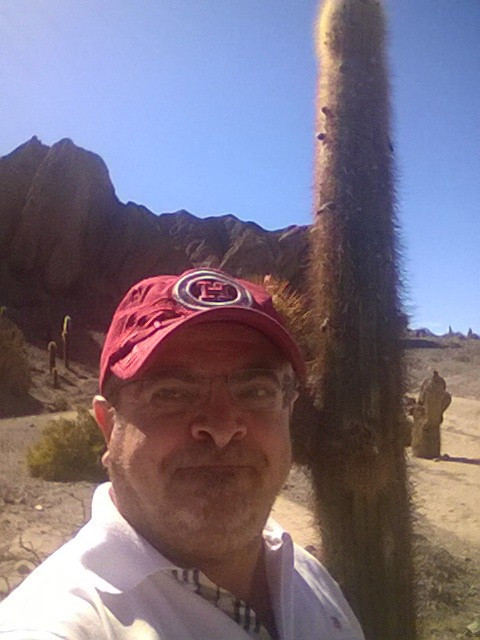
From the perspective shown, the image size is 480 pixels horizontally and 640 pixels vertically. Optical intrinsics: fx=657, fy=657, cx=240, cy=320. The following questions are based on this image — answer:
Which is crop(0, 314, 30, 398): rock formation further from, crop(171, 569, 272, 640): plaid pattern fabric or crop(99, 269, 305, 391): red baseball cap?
crop(171, 569, 272, 640): plaid pattern fabric

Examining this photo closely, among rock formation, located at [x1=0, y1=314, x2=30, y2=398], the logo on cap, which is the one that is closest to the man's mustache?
the logo on cap

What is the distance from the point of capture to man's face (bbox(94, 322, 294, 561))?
159cm

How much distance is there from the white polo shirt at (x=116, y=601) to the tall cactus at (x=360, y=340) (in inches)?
85.7

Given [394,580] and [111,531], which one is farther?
[394,580]

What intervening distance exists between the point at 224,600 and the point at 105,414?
60cm

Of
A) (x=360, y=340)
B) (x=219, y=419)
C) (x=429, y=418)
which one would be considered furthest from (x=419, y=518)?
(x=219, y=419)

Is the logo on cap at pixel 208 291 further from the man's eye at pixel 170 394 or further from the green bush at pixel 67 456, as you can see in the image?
the green bush at pixel 67 456

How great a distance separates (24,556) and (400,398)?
3139mm

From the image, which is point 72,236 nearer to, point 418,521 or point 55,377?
point 55,377

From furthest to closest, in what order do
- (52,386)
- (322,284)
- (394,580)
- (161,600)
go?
(52,386) < (322,284) < (394,580) < (161,600)

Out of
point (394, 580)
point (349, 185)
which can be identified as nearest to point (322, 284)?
point (349, 185)

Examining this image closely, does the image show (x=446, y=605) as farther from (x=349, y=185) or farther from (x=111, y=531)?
(x=111, y=531)

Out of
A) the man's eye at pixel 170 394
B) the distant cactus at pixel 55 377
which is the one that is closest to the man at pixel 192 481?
the man's eye at pixel 170 394

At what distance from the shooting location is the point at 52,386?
19.8 metres
